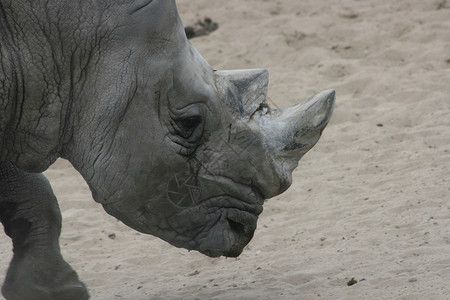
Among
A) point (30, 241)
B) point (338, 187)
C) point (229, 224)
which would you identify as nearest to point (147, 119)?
point (229, 224)

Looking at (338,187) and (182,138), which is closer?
(182,138)

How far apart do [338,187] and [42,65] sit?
3.25 metres

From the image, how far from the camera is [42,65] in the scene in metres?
3.67

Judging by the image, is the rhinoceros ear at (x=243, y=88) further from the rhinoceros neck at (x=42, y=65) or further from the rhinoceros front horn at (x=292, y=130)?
the rhinoceros neck at (x=42, y=65)

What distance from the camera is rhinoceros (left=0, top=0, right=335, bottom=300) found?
366 centimetres

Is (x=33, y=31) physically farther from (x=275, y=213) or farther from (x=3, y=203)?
(x=275, y=213)

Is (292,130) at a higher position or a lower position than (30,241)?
higher

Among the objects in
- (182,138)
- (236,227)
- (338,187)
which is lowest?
(338,187)

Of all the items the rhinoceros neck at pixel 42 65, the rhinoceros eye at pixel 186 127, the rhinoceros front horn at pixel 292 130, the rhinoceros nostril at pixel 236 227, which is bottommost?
the rhinoceros nostril at pixel 236 227

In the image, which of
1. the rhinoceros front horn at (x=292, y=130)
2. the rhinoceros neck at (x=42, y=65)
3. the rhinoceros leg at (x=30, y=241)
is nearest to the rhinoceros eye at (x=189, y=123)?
the rhinoceros front horn at (x=292, y=130)

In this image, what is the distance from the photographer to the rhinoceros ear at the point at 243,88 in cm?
391

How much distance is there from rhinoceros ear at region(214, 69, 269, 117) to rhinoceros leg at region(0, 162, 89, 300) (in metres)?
1.26

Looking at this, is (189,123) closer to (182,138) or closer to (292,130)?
(182,138)

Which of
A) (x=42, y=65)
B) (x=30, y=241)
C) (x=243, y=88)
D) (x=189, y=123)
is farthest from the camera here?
(x=30, y=241)
